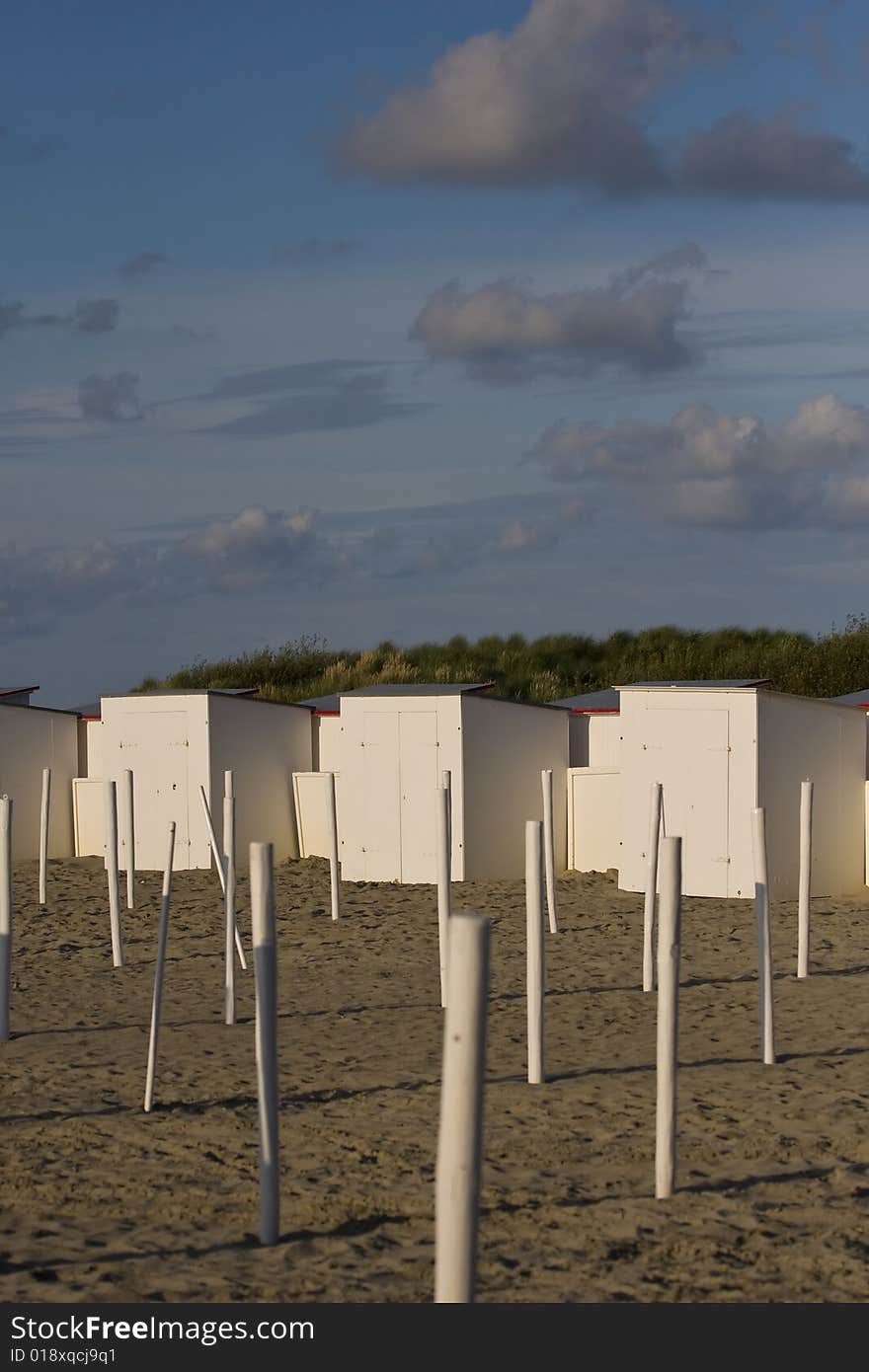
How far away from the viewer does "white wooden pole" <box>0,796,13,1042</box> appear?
434 inches

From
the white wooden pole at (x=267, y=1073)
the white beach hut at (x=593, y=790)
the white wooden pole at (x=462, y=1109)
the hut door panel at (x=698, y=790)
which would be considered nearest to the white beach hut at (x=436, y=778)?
the white beach hut at (x=593, y=790)

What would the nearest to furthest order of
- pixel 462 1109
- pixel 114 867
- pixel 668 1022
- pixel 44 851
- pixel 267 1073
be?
pixel 462 1109 → pixel 267 1073 → pixel 668 1022 → pixel 114 867 → pixel 44 851

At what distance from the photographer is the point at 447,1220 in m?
4.49

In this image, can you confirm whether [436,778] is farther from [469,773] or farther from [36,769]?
[36,769]

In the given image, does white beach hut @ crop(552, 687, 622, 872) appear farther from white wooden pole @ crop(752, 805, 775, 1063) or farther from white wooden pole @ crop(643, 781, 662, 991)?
white wooden pole @ crop(752, 805, 775, 1063)

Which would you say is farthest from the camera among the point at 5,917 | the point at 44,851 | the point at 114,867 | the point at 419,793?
the point at 419,793

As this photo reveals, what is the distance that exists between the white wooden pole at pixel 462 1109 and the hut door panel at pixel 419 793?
50.6ft

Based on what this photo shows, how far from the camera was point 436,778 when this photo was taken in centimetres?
2008

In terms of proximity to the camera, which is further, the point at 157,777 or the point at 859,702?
the point at 157,777

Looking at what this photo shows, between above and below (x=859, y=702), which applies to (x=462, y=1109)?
below

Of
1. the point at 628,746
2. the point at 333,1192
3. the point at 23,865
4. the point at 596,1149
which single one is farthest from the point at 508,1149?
the point at 23,865

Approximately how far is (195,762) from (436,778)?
3.33 meters

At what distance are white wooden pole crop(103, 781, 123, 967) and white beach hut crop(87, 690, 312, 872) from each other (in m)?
6.49

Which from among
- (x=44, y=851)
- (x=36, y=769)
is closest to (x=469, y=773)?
(x=44, y=851)
